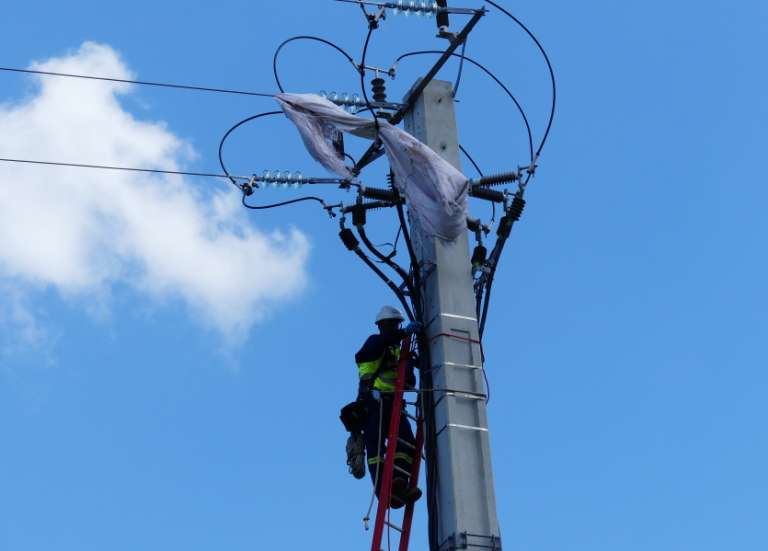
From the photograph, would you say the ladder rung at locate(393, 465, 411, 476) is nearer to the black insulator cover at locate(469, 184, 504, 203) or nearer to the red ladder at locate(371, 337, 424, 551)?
the red ladder at locate(371, 337, 424, 551)

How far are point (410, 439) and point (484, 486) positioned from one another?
1.07m

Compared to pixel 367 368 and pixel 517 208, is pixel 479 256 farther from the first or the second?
pixel 367 368

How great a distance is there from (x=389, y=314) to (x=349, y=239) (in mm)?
956

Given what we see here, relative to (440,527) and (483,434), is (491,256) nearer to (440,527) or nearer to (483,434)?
(483,434)

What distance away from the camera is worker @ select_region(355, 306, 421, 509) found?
8727 millimetres

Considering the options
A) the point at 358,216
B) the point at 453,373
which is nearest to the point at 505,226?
the point at 358,216

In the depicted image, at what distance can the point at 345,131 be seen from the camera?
9.52m

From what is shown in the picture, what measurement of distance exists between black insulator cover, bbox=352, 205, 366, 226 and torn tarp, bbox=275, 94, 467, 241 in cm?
34

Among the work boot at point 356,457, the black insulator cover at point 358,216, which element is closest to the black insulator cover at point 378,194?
the black insulator cover at point 358,216

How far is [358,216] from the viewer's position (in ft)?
29.8

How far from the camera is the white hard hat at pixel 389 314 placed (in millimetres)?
9758

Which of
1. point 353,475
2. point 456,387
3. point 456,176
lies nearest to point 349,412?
point 353,475

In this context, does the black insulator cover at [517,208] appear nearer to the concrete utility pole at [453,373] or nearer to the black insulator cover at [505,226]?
the black insulator cover at [505,226]

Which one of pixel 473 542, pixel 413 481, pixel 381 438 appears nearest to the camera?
pixel 473 542
